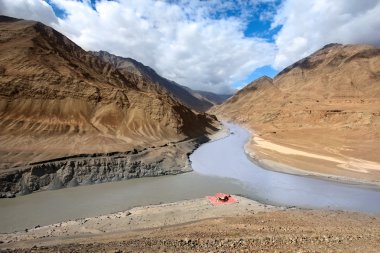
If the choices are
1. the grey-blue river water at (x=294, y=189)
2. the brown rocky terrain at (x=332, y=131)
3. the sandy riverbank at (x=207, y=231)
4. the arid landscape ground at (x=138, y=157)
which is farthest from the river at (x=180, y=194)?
the brown rocky terrain at (x=332, y=131)

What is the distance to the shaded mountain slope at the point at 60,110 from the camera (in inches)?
1540

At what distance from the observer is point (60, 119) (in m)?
47.3

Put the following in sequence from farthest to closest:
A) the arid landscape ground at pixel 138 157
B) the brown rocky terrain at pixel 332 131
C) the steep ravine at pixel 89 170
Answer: the brown rocky terrain at pixel 332 131 < the steep ravine at pixel 89 170 < the arid landscape ground at pixel 138 157

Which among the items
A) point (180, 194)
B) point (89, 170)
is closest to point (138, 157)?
point (89, 170)

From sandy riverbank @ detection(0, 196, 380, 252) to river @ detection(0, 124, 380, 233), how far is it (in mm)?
2517

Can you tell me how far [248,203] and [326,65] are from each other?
556 ft

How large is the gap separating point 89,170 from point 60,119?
16.5 meters

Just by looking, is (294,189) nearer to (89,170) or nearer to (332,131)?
(89,170)

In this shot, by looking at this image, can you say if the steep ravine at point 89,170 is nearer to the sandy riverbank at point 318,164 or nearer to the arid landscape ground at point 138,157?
the arid landscape ground at point 138,157

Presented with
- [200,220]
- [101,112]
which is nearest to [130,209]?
[200,220]

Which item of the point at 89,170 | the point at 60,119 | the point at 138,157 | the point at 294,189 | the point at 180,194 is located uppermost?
the point at 60,119

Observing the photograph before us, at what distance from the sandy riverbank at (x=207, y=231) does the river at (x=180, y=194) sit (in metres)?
2.52

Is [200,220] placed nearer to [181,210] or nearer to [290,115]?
[181,210]

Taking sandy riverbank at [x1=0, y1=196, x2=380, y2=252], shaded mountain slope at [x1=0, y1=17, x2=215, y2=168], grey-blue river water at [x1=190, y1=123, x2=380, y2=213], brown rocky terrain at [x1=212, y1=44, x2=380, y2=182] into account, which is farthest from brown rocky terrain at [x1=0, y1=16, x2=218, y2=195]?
brown rocky terrain at [x1=212, y1=44, x2=380, y2=182]
